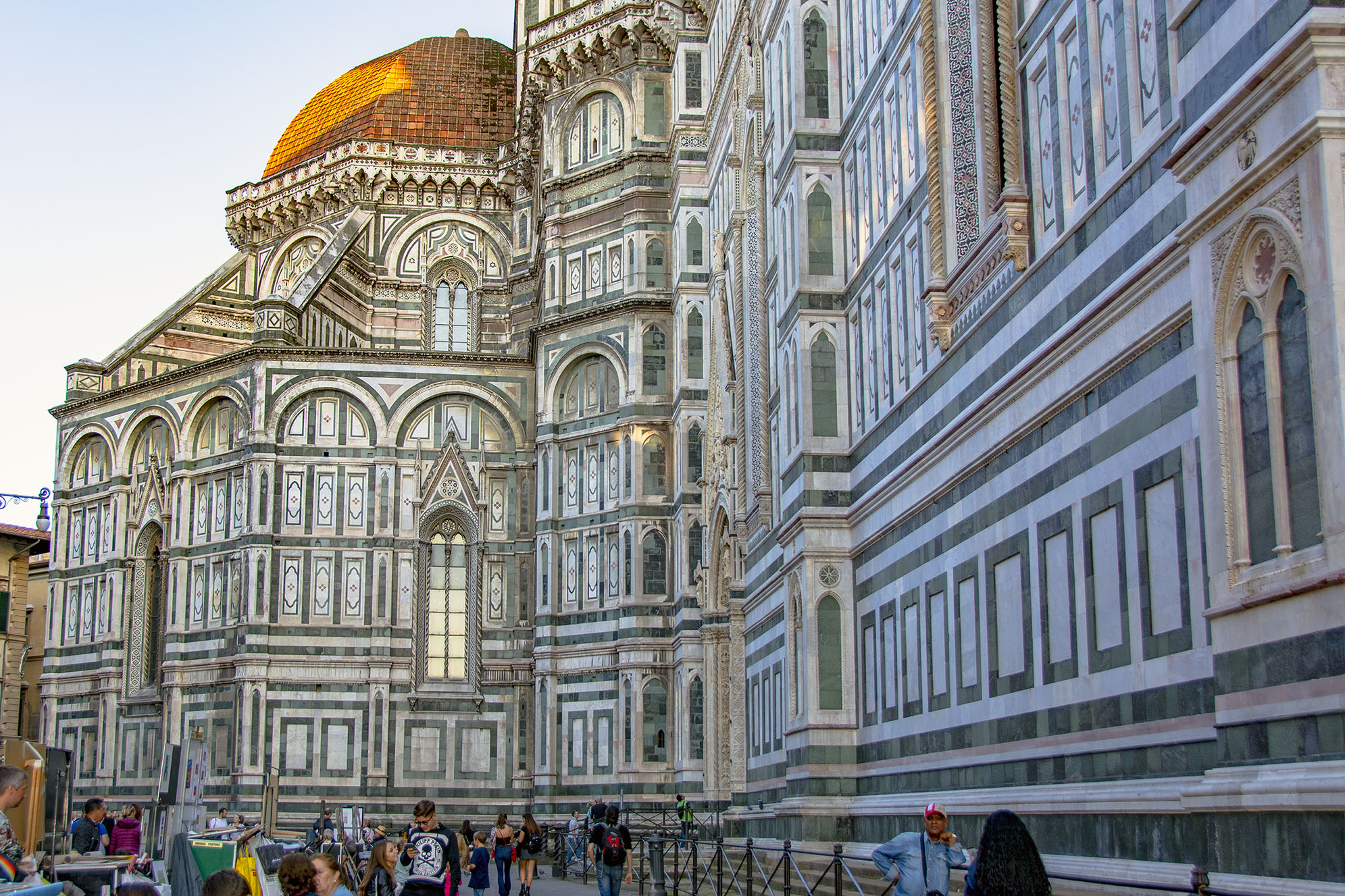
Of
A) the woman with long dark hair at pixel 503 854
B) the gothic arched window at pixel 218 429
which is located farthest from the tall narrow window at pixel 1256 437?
the gothic arched window at pixel 218 429

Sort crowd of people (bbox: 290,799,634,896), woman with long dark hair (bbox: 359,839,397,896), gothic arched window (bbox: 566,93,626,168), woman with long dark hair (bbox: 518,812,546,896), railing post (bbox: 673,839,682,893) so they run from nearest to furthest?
1. crowd of people (bbox: 290,799,634,896)
2. woman with long dark hair (bbox: 359,839,397,896)
3. railing post (bbox: 673,839,682,893)
4. woman with long dark hair (bbox: 518,812,546,896)
5. gothic arched window (bbox: 566,93,626,168)

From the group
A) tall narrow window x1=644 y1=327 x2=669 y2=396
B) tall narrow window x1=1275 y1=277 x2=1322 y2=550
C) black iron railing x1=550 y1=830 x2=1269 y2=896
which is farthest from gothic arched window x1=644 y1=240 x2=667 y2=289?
tall narrow window x1=1275 y1=277 x2=1322 y2=550

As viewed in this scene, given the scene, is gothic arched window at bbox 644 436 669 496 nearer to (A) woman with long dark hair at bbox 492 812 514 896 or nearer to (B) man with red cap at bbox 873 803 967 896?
(A) woman with long dark hair at bbox 492 812 514 896

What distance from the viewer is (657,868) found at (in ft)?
62.7

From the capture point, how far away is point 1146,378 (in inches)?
429

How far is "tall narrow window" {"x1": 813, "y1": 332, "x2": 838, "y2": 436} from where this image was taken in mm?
20344

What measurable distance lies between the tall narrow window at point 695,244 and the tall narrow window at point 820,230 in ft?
43.0

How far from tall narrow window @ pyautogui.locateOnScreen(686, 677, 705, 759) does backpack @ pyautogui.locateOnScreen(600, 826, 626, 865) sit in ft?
40.9

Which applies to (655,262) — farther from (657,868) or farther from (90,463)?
(657,868)

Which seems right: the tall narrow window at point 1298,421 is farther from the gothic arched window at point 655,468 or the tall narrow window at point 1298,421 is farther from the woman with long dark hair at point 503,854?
the gothic arched window at point 655,468

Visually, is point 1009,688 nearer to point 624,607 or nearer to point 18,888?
point 18,888

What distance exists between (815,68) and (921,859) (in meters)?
14.3

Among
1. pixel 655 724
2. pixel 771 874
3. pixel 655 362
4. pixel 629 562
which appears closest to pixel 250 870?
pixel 771 874

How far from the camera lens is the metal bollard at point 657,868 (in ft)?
61.0
